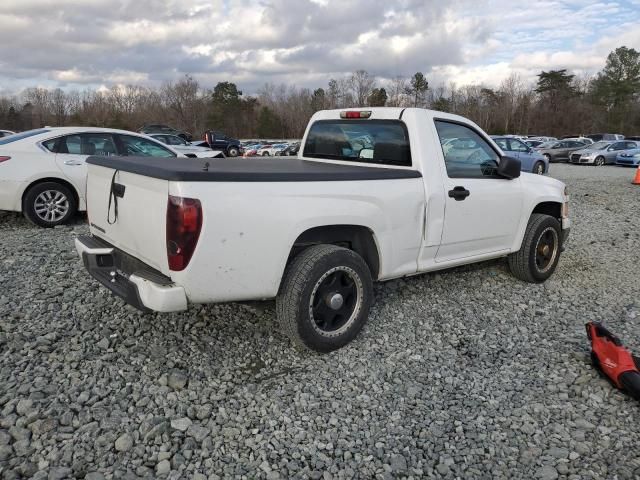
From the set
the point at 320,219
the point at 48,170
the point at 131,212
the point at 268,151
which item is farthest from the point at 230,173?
the point at 268,151

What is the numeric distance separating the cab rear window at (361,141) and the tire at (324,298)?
43.4 inches

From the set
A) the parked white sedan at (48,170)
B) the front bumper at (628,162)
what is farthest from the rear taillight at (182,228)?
the front bumper at (628,162)

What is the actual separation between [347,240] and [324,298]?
50 cm

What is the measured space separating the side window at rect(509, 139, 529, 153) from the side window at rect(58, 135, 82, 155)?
16.6 metres

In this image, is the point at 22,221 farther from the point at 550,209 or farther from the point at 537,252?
the point at 550,209

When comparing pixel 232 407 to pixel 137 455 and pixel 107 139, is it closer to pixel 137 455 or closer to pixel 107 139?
pixel 137 455

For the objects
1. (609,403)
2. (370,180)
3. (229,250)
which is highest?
(370,180)

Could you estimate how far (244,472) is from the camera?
2.53m

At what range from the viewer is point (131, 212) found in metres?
3.38

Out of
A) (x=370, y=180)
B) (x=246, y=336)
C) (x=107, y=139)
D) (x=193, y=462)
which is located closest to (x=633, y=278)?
(x=370, y=180)

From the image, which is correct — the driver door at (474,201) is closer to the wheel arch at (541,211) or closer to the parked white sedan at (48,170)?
the wheel arch at (541,211)

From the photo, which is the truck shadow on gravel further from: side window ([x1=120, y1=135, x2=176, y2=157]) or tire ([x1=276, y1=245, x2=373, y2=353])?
tire ([x1=276, y1=245, x2=373, y2=353])

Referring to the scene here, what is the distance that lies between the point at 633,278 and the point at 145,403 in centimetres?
549

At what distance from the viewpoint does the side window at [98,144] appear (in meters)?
7.78
